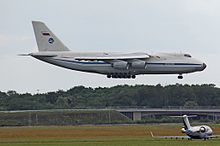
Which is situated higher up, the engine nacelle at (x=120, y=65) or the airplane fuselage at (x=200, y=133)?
the engine nacelle at (x=120, y=65)

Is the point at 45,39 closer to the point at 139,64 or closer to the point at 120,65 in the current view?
the point at 120,65

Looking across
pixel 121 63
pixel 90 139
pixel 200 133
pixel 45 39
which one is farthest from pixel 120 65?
pixel 200 133

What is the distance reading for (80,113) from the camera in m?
193

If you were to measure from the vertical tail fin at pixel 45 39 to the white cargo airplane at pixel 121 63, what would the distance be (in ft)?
2.30

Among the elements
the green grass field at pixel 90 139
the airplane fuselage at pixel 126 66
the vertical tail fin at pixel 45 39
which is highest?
the vertical tail fin at pixel 45 39

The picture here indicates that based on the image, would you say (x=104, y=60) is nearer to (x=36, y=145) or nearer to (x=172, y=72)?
(x=172, y=72)

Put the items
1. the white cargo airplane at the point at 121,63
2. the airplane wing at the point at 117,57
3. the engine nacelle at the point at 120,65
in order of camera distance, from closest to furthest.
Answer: the airplane wing at the point at 117,57
the white cargo airplane at the point at 121,63
the engine nacelle at the point at 120,65

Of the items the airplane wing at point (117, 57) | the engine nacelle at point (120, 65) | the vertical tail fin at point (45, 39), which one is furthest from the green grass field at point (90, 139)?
the vertical tail fin at point (45, 39)

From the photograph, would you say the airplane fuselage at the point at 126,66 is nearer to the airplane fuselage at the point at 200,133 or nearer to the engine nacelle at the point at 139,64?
the engine nacelle at the point at 139,64

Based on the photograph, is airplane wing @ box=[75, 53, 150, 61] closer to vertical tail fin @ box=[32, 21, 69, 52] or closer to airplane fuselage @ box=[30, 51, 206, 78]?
airplane fuselage @ box=[30, 51, 206, 78]

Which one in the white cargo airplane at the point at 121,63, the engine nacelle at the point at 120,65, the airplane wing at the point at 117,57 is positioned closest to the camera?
the airplane wing at the point at 117,57

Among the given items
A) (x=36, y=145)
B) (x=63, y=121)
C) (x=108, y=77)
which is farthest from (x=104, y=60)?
(x=63, y=121)

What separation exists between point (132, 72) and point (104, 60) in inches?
146

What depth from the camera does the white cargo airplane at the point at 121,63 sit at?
102312mm
